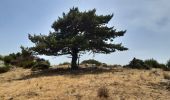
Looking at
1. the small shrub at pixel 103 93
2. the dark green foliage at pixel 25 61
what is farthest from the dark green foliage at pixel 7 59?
the small shrub at pixel 103 93

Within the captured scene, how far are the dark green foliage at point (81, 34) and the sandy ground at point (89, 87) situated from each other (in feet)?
13.4

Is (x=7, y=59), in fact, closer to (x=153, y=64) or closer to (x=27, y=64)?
(x=27, y=64)

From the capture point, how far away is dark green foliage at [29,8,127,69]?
3494 centimetres

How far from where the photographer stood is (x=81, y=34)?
35.5 metres

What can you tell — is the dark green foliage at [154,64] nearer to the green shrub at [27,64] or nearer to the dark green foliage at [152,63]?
the dark green foliage at [152,63]

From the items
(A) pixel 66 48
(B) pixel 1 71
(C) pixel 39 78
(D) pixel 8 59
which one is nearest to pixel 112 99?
(C) pixel 39 78

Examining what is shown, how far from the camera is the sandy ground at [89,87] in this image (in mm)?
23828

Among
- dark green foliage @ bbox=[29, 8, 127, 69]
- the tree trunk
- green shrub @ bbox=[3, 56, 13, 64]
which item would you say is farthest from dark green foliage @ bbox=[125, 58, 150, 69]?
green shrub @ bbox=[3, 56, 13, 64]

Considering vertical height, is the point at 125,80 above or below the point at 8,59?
below

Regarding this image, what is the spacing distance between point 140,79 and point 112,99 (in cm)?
639

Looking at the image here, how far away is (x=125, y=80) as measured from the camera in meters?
28.1

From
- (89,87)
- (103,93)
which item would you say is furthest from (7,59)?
(103,93)

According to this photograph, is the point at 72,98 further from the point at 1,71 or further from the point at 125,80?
the point at 1,71

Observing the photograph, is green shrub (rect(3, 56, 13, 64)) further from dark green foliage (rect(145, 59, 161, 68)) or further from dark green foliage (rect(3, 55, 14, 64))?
dark green foliage (rect(145, 59, 161, 68))
